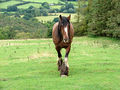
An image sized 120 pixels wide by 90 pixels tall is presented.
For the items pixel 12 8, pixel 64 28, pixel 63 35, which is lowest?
pixel 12 8

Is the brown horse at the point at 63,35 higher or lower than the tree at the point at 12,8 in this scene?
higher

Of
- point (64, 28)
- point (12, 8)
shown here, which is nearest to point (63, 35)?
point (64, 28)

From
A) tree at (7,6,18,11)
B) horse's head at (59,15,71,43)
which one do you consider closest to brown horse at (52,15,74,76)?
horse's head at (59,15,71,43)

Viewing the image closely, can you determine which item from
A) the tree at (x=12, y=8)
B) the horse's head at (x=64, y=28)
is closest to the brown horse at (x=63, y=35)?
the horse's head at (x=64, y=28)

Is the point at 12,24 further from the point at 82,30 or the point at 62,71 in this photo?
the point at 62,71

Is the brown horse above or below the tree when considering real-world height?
above

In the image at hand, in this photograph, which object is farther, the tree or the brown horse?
the tree

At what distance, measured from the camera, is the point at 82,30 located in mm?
52500

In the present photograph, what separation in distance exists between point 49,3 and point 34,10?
10393 millimetres

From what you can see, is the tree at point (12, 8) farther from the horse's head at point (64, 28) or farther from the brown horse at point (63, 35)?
the horse's head at point (64, 28)

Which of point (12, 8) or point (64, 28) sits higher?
point (64, 28)

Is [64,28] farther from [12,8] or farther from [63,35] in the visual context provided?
[12,8]

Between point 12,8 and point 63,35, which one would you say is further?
point 12,8

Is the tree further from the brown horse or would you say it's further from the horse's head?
the horse's head
